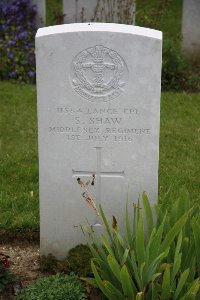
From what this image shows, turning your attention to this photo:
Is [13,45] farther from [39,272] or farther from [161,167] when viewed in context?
[39,272]

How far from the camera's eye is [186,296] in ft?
10.5

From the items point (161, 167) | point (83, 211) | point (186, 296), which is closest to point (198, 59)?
point (161, 167)

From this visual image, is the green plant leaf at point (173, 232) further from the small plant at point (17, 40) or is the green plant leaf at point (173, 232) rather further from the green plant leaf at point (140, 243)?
the small plant at point (17, 40)

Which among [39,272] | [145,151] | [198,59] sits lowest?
[39,272]

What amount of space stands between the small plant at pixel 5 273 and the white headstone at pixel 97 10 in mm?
5205

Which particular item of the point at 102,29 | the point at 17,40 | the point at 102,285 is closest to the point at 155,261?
the point at 102,285

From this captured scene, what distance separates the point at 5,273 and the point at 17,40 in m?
5.16

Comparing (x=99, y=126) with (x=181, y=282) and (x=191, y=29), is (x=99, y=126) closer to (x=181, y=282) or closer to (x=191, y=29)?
(x=181, y=282)

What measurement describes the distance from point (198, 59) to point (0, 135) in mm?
3561

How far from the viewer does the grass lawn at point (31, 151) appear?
16.4 ft

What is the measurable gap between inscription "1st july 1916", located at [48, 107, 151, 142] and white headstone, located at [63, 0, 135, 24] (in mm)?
4774

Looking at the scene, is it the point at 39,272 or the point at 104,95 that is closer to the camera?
the point at 104,95

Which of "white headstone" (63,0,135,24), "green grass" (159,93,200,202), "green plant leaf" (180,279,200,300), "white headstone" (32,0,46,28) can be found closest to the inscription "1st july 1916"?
"green plant leaf" (180,279,200,300)

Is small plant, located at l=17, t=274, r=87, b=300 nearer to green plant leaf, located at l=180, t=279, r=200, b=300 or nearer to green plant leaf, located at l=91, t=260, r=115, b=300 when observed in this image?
green plant leaf, located at l=91, t=260, r=115, b=300
